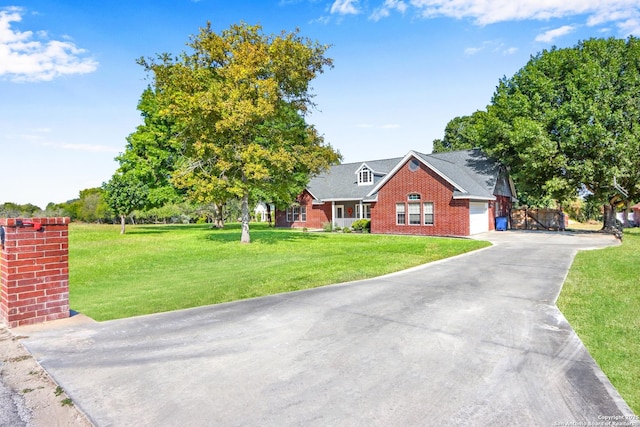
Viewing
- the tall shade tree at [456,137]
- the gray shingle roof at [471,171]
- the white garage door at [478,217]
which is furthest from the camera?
the tall shade tree at [456,137]

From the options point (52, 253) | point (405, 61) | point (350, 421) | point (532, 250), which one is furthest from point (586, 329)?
point (405, 61)

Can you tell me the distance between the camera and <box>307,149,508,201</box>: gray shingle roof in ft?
89.7

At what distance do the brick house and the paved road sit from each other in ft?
66.5

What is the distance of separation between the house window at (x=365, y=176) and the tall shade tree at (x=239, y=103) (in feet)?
40.6

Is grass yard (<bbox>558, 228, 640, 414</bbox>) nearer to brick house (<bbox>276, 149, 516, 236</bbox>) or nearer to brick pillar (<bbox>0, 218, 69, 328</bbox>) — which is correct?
brick pillar (<bbox>0, 218, 69, 328</bbox>)

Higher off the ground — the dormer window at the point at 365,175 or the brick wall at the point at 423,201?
the dormer window at the point at 365,175

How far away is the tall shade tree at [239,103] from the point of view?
20.8 meters

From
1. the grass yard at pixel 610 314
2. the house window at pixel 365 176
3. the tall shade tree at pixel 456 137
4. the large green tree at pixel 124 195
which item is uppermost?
the tall shade tree at pixel 456 137

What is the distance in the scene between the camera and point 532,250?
1661 cm

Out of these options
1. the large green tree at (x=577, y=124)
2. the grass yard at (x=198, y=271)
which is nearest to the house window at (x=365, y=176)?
the large green tree at (x=577, y=124)

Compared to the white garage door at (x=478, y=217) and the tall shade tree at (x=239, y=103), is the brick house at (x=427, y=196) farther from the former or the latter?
the tall shade tree at (x=239, y=103)

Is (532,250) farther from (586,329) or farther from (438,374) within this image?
Answer: (438,374)

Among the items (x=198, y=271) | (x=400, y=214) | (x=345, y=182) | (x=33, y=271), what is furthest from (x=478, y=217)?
(x=33, y=271)

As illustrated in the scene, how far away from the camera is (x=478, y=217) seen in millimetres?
27938
